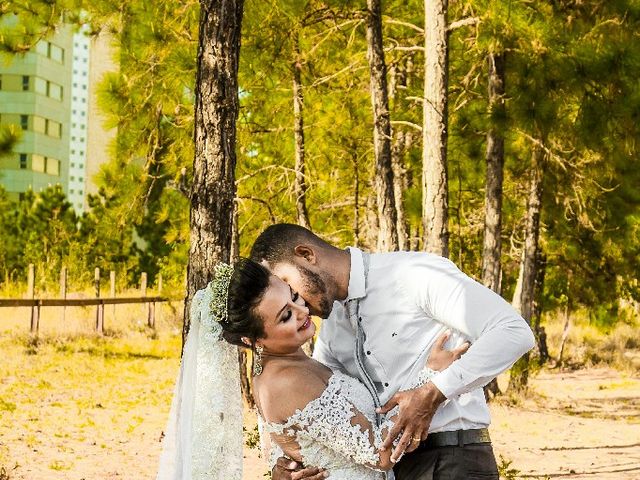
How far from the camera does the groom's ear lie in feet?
10.9

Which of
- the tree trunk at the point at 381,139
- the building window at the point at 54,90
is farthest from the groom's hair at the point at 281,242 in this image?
the building window at the point at 54,90

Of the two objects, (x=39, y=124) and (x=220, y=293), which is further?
(x=39, y=124)

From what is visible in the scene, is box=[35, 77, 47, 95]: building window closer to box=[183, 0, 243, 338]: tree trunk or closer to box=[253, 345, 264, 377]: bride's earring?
box=[183, 0, 243, 338]: tree trunk

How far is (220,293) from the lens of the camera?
3.43 meters

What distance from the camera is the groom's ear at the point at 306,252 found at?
131 inches

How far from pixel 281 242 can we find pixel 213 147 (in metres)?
3.01

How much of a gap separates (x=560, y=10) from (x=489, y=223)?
113 inches

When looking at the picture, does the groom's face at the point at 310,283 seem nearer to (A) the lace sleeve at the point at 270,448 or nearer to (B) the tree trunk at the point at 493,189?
(A) the lace sleeve at the point at 270,448

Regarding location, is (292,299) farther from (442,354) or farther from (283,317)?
(442,354)

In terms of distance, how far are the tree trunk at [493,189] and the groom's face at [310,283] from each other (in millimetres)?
10477

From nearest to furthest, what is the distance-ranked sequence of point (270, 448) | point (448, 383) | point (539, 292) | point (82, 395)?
1. point (448, 383)
2. point (270, 448)
3. point (82, 395)
4. point (539, 292)

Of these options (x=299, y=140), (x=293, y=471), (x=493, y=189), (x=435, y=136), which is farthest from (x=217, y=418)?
(x=299, y=140)

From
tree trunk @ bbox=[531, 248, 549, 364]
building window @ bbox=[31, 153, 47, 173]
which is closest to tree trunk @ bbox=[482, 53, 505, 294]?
tree trunk @ bbox=[531, 248, 549, 364]

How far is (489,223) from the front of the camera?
1383cm
